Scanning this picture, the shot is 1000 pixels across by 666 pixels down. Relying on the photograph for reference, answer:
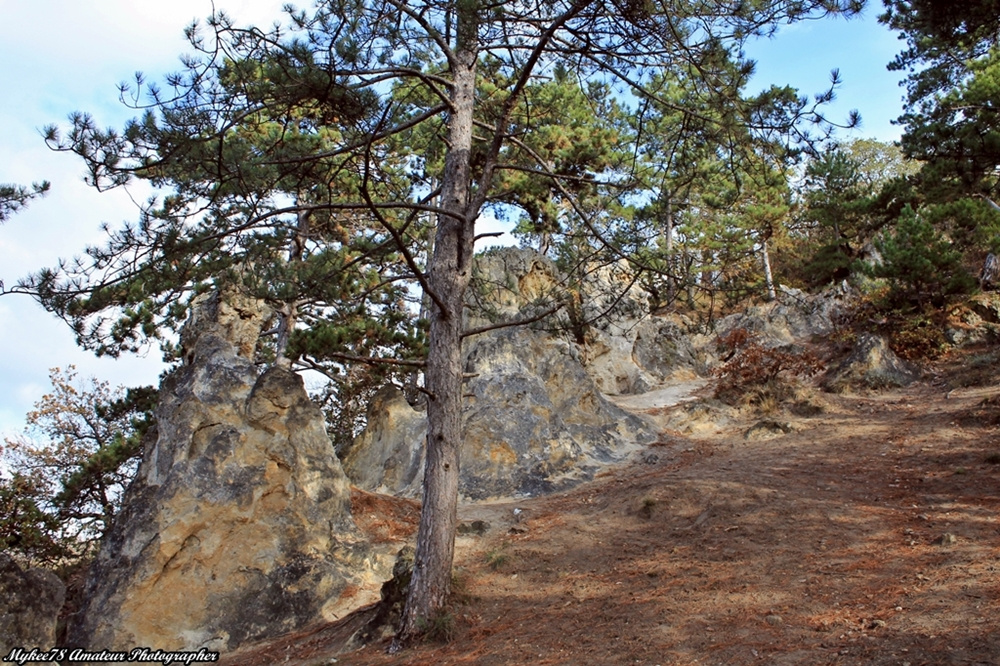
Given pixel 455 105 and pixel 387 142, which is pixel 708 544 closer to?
pixel 455 105

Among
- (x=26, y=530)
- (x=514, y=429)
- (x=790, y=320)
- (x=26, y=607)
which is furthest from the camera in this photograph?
(x=790, y=320)

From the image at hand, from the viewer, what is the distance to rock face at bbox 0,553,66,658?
15.7 feet

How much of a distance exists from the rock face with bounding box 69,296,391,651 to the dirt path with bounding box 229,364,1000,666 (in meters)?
1.04

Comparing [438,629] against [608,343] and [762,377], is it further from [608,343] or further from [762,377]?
[608,343]

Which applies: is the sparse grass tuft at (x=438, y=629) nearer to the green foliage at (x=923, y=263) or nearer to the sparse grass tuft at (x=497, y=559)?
the sparse grass tuft at (x=497, y=559)

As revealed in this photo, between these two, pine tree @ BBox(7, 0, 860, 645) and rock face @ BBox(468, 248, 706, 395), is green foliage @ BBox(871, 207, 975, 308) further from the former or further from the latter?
pine tree @ BBox(7, 0, 860, 645)

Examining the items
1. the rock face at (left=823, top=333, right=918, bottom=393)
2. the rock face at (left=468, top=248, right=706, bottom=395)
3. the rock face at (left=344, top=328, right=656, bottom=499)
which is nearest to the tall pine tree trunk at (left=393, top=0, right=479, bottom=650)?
the rock face at (left=344, top=328, right=656, bottom=499)

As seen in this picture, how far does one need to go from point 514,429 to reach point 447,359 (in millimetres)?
5266

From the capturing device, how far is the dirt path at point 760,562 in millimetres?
4145

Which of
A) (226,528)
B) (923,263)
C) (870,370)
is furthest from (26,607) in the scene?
(923,263)

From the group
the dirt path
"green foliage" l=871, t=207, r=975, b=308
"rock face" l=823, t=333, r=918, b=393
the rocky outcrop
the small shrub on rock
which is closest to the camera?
the dirt path

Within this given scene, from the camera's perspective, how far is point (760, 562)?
565 cm

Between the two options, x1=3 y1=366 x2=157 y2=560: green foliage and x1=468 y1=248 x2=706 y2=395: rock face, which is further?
x1=468 y1=248 x2=706 y2=395: rock face

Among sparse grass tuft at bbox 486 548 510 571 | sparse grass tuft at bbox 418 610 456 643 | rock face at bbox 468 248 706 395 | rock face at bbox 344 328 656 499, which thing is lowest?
sparse grass tuft at bbox 418 610 456 643
